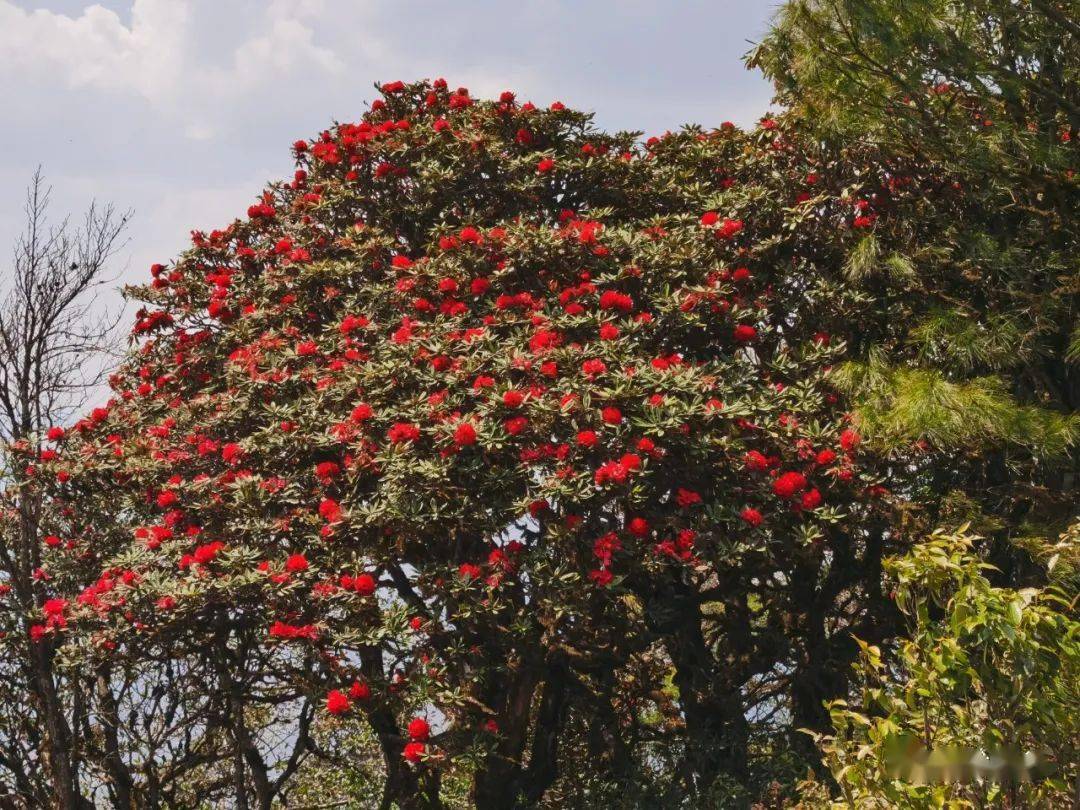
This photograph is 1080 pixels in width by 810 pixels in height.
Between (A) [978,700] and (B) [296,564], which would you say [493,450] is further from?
(A) [978,700]

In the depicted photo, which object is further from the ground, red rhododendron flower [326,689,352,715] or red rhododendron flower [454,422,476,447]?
red rhododendron flower [454,422,476,447]

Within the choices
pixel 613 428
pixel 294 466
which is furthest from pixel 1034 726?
pixel 294 466

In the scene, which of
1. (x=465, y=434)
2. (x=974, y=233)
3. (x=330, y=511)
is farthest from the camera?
(x=974, y=233)

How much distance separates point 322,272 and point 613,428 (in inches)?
134

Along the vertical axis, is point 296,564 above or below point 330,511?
below

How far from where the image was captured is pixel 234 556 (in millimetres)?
7199

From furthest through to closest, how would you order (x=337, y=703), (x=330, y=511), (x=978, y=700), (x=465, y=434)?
(x=330, y=511) → (x=465, y=434) → (x=337, y=703) → (x=978, y=700)

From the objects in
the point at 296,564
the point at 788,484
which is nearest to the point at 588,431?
the point at 788,484

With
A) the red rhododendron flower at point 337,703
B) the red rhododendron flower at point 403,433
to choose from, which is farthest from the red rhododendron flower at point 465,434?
the red rhododendron flower at point 337,703

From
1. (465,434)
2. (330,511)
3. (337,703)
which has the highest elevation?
(465,434)

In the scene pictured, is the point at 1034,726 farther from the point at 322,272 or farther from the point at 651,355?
the point at 322,272

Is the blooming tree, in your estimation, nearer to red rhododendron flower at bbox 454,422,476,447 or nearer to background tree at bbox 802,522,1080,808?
red rhododendron flower at bbox 454,422,476,447

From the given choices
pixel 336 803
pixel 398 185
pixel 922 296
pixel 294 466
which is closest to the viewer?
pixel 294 466

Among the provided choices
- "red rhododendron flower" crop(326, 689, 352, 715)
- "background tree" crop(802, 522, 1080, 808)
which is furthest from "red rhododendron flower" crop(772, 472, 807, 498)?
"red rhododendron flower" crop(326, 689, 352, 715)
